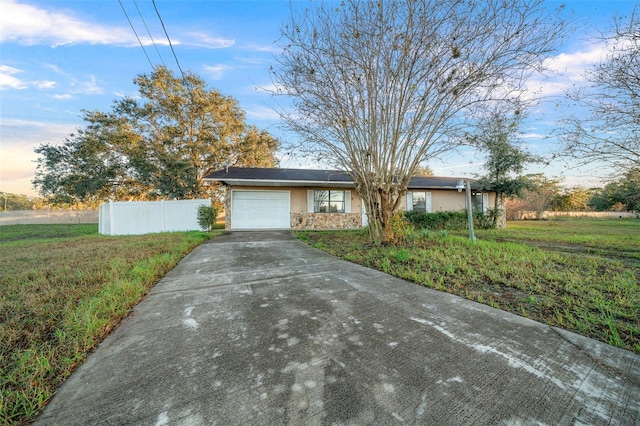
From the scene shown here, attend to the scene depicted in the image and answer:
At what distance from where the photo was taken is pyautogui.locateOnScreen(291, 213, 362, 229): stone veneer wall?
11.1 meters

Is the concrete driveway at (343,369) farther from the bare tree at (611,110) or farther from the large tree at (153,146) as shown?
the large tree at (153,146)

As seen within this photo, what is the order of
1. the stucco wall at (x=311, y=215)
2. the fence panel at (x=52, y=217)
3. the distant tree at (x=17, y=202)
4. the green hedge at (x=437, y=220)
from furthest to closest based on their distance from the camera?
the distant tree at (x=17, y=202)
the fence panel at (x=52, y=217)
the stucco wall at (x=311, y=215)
the green hedge at (x=437, y=220)

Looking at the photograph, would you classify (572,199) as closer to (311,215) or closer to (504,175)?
(504,175)

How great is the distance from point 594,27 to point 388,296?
21.3 feet

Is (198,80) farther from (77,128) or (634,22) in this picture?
(634,22)

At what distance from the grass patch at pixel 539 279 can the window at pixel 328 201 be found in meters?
5.79

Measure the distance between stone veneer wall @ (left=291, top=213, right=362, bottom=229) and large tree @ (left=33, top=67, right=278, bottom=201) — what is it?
7.26 m

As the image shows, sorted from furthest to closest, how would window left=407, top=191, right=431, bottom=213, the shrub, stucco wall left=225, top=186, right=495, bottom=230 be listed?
window left=407, top=191, right=431, bottom=213 → stucco wall left=225, top=186, right=495, bottom=230 → the shrub

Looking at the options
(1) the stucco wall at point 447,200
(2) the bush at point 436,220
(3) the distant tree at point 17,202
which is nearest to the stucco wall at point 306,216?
(2) the bush at point 436,220

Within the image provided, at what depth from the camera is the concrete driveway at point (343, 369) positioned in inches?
45.3

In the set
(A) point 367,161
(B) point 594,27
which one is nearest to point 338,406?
(A) point 367,161

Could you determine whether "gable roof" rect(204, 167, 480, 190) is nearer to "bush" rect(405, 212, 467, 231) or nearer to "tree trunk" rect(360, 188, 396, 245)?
"bush" rect(405, 212, 467, 231)

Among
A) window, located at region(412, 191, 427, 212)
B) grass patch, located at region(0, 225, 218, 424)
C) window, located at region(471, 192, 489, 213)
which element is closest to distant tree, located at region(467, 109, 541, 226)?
window, located at region(471, 192, 489, 213)

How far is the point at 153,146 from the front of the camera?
1423 centimetres
